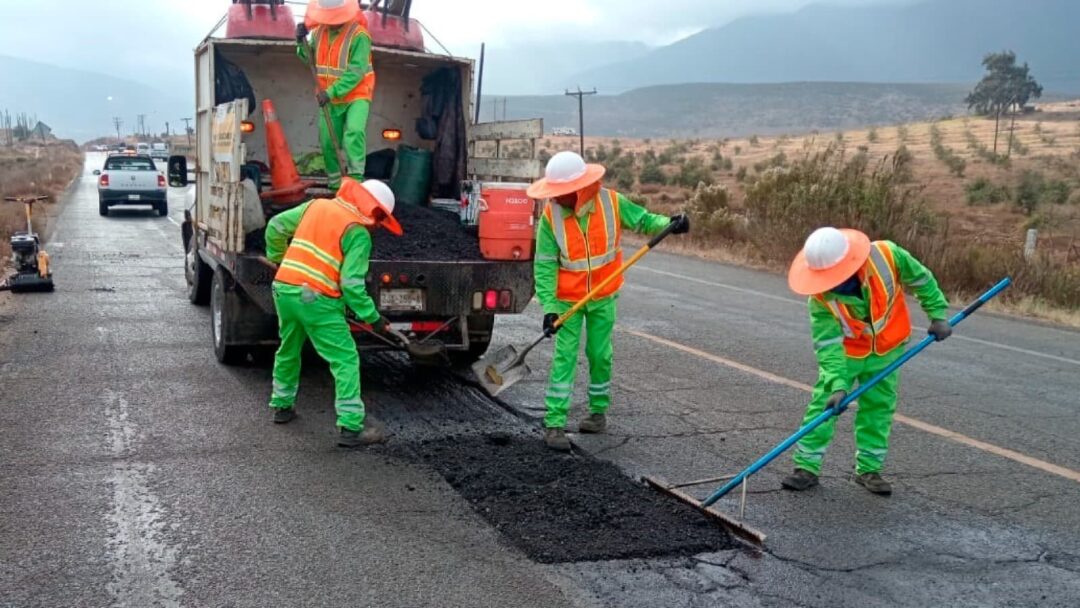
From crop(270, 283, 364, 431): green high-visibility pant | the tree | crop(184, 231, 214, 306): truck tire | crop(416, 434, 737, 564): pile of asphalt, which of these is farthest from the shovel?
the tree

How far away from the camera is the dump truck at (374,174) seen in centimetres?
662

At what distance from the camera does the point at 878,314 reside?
4.94 metres

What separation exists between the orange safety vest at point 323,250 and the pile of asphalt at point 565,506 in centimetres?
109

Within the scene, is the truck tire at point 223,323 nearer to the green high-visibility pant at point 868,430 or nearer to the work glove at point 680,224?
the work glove at point 680,224

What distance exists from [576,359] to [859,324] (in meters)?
1.69

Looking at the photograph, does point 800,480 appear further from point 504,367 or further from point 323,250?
point 323,250

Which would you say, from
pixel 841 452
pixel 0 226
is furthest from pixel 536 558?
pixel 0 226

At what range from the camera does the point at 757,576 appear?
402 centimetres

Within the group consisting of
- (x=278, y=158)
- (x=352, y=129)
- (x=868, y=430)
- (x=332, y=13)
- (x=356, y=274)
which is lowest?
(x=868, y=430)

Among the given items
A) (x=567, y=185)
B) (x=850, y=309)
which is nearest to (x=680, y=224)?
(x=567, y=185)

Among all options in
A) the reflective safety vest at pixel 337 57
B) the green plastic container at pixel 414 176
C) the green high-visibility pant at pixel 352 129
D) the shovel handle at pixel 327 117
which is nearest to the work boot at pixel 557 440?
the green high-visibility pant at pixel 352 129

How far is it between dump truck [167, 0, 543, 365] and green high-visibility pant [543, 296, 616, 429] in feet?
2.96

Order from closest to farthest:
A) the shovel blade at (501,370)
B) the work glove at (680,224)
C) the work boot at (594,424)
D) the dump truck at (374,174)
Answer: the work glove at (680,224), the work boot at (594,424), the shovel blade at (501,370), the dump truck at (374,174)

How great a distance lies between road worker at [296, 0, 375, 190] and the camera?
7.85 metres
